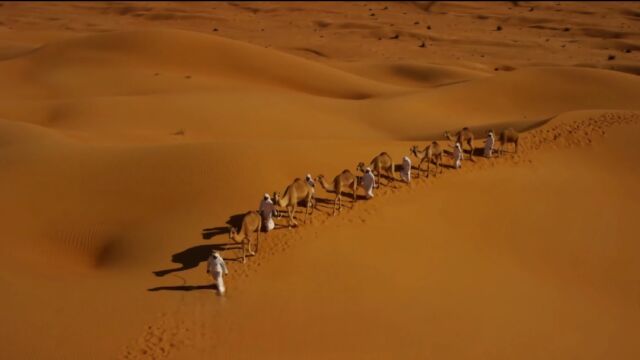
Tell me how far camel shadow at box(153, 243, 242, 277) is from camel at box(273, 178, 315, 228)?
3.57ft

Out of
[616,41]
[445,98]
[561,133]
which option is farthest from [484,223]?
[616,41]

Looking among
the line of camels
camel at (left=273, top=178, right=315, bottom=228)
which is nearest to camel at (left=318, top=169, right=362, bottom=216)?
the line of camels

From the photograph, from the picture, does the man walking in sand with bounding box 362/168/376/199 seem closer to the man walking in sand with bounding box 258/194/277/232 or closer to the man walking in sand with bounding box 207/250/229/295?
the man walking in sand with bounding box 258/194/277/232

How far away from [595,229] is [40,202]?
1084cm

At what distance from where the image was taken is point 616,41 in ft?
128

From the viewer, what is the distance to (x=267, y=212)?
10.1 meters

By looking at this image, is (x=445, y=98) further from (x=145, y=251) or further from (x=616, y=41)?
(x=616, y=41)

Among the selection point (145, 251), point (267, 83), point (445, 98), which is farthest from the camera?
→ point (267, 83)

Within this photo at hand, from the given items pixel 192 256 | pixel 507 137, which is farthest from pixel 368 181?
pixel 507 137

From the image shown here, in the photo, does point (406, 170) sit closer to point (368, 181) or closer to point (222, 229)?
point (368, 181)

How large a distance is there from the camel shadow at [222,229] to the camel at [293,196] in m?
0.74

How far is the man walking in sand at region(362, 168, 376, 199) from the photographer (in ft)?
37.9

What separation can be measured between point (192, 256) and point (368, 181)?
377 centimetres

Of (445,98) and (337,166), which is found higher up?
(445,98)
